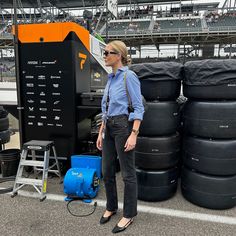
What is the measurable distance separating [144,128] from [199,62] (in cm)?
93

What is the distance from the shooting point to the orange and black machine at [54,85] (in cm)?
333

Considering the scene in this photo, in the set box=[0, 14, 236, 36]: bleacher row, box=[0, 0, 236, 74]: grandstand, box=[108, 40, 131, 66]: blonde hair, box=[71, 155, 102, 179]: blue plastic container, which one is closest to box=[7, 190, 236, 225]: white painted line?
box=[71, 155, 102, 179]: blue plastic container

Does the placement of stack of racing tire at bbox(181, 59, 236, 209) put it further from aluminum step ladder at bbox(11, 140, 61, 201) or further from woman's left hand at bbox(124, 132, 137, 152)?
aluminum step ladder at bbox(11, 140, 61, 201)

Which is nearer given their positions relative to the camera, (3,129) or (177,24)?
(3,129)

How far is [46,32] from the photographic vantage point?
10.9 feet

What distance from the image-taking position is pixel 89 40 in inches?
158

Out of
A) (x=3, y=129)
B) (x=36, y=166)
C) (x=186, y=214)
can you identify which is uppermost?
(x=3, y=129)

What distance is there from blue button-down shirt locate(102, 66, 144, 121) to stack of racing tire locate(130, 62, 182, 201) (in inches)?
22.0

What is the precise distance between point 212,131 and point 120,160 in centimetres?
107

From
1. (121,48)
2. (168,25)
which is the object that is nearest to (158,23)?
(168,25)

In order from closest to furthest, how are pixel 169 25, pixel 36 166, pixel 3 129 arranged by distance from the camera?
pixel 36 166
pixel 3 129
pixel 169 25

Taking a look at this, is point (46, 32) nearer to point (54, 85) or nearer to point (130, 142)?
point (54, 85)

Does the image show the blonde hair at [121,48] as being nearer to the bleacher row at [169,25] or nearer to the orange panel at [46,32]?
the orange panel at [46,32]

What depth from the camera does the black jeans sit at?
2127 millimetres
